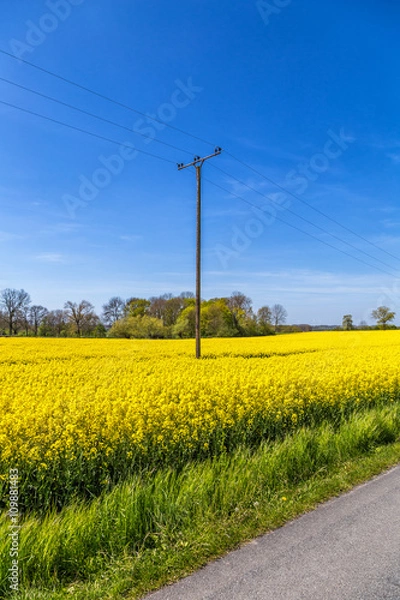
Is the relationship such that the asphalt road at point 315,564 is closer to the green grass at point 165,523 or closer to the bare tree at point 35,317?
the green grass at point 165,523

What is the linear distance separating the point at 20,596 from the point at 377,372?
9355 millimetres

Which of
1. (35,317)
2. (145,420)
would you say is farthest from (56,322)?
(145,420)

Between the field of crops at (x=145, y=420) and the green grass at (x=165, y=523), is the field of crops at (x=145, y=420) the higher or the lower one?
the higher one

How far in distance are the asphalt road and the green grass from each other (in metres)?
0.16

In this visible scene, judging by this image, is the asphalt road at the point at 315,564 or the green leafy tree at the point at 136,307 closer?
the asphalt road at the point at 315,564

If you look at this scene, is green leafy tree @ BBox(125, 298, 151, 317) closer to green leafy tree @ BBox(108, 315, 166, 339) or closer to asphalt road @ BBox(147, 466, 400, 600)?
green leafy tree @ BBox(108, 315, 166, 339)

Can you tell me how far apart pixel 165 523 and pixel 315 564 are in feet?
4.56

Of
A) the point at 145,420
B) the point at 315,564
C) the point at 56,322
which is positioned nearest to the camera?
the point at 315,564

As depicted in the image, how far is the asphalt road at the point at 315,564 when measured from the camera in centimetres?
261

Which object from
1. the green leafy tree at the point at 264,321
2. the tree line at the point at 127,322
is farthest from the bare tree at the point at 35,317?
the green leafy tree at the point at 264,321

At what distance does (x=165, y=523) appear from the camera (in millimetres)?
3523

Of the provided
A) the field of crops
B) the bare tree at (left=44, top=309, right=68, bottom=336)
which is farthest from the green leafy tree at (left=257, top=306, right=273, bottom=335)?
the field of crops

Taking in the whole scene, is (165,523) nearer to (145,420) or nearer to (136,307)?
(145,420)

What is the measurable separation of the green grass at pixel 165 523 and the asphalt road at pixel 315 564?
0.16 m
